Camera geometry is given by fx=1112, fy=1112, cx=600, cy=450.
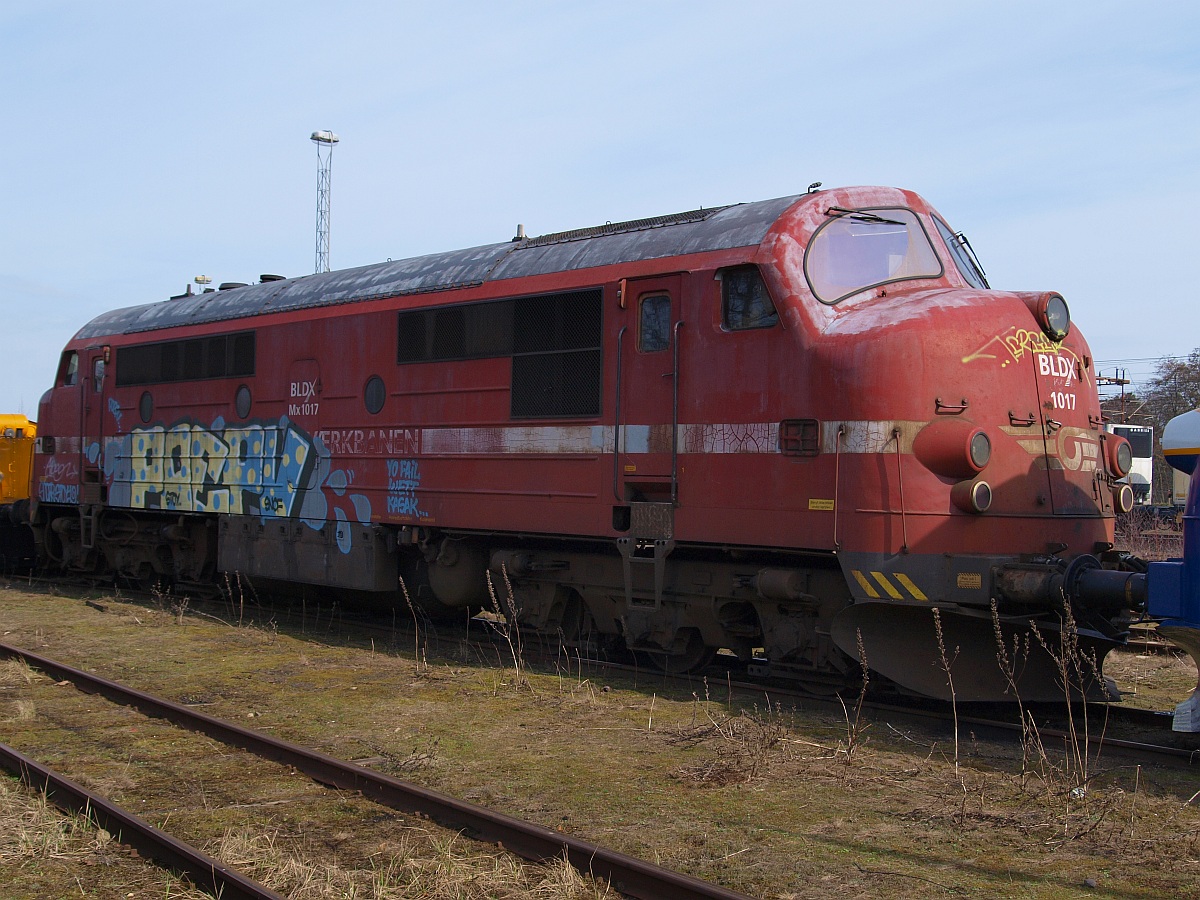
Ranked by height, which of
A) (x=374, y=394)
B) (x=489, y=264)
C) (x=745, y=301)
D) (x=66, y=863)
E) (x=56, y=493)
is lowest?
(x=66, y=863)

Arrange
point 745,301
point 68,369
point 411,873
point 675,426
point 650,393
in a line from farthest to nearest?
1. point 68,369
2. point 650,393
3. point 675,426
4. point 745,301
5. point 411,873

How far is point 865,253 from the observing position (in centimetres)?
908

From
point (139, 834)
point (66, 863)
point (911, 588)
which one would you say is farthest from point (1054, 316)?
point (66, 863)

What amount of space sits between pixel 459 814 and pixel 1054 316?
587 cm

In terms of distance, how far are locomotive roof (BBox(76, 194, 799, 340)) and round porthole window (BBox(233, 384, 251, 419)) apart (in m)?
1.01

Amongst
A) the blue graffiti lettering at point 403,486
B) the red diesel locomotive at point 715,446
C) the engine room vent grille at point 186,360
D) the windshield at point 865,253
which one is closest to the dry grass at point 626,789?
the red diesel locomotive at point 715,446

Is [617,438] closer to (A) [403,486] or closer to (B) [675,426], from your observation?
(B) [675,426]

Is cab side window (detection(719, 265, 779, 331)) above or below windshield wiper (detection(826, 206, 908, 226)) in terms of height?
below

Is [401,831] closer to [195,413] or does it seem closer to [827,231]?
[827,231]

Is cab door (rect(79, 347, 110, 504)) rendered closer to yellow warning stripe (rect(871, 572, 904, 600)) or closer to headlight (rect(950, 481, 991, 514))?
yellow warning stripe (rect(871, 572, 904, 600))

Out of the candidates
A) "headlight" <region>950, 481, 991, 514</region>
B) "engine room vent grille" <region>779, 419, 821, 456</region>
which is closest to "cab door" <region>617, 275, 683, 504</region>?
"engine room vent grille" <region>779, 419, 821, 456</region>

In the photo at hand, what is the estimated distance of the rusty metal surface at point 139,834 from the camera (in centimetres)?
501

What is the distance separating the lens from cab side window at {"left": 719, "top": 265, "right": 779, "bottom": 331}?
349 inches

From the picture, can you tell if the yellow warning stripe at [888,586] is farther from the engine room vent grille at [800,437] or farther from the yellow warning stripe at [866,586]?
the engine room vent grille at [800,437]
